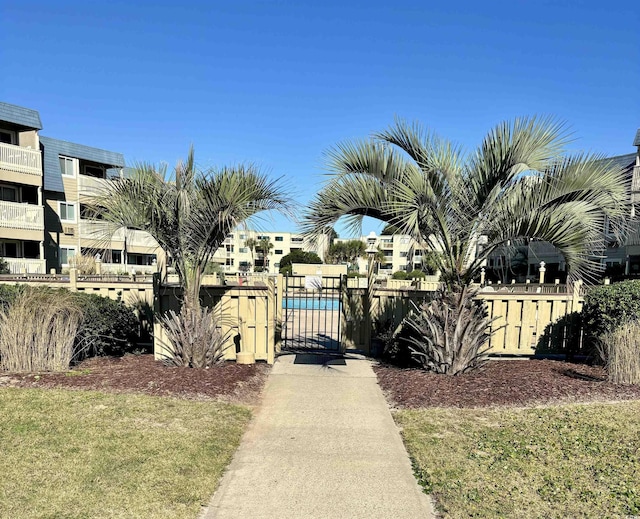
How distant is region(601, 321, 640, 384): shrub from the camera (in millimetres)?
6105

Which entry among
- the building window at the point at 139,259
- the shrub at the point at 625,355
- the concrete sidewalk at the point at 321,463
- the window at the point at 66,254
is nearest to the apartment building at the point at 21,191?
the window at the point at 66,254

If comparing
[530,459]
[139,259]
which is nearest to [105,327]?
[530,459]

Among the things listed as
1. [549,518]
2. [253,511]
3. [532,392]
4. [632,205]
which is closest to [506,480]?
[549,518]

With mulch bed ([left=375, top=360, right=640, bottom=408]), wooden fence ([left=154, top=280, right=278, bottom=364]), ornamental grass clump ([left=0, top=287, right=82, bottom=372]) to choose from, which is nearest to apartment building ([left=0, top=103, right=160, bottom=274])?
wooden fence ([left=154, top=280, right=278, bottom=364])

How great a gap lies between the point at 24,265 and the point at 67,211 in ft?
17.5

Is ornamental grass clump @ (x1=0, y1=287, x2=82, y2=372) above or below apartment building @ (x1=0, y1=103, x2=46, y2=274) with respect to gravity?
below

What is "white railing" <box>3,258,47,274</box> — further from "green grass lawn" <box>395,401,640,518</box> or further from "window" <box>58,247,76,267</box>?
"green grass lawn" <box>395,401,640,518</box>

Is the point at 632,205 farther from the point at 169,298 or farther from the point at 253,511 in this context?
the point at 169,298

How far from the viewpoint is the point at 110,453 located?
13.0 ft

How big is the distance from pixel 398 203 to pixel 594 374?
420 cm

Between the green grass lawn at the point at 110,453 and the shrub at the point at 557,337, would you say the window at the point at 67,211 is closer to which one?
the green grass lawn at the point at 110,453

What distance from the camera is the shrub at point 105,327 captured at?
7391mm

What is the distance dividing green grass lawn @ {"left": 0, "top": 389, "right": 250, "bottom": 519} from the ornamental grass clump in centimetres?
97

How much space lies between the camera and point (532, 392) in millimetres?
5898
